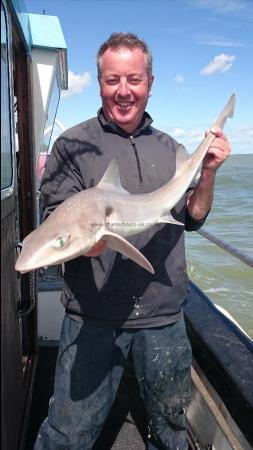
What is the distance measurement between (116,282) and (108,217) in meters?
0.46

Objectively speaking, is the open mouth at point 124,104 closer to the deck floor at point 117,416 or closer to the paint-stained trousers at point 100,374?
the paint-stained trousers at point 100,374

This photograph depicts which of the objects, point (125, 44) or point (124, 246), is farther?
point (125, 44)

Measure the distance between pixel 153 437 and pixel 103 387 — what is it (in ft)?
2.02

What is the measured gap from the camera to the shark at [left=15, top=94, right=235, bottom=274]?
1571 millimetres

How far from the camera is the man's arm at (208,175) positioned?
93.1 inches

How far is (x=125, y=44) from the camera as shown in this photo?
2229mm

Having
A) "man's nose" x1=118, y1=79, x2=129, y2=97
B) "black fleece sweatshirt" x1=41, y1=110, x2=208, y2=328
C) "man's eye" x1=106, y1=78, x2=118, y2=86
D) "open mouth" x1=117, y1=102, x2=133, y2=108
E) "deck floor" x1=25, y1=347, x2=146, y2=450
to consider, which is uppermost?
"man's eye" x1=106, y1=78, x2=118, y2=86

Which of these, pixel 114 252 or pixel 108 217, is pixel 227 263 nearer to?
pixel 114 252

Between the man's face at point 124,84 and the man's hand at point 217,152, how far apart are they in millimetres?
440

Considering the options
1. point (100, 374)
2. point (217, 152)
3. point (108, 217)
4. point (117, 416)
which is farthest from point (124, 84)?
point (117, 416)

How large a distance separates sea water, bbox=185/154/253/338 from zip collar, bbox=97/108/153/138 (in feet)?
10.3

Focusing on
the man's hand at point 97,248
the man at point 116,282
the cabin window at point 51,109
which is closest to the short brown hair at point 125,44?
the man at point 116,282

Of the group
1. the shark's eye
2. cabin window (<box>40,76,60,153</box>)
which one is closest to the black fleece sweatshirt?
the shark's eye

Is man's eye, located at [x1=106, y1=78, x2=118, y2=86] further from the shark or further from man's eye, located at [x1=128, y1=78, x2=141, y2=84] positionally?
the shark
